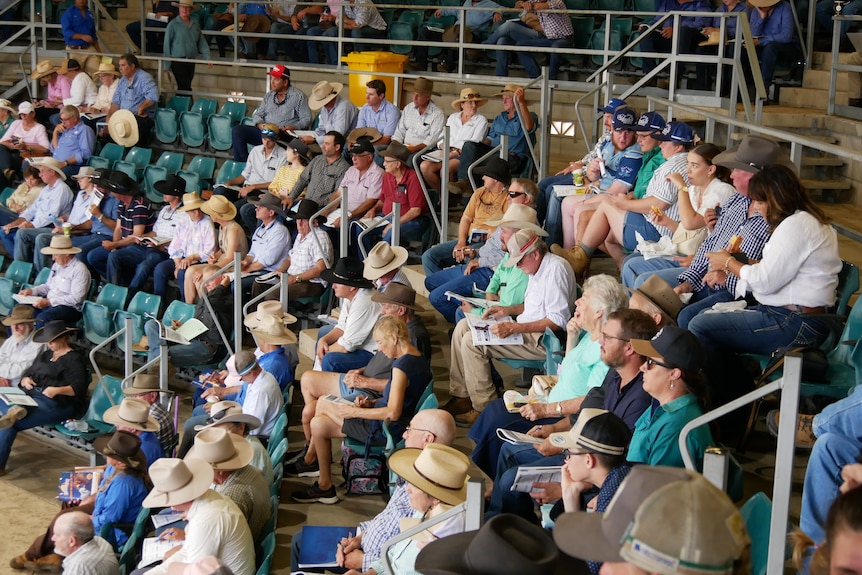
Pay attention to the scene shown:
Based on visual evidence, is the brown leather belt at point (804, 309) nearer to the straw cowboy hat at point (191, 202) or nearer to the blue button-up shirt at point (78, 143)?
the straw cowboy hat at point (191, 202)

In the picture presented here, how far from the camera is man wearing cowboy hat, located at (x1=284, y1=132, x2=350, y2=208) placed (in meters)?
→ 10.5

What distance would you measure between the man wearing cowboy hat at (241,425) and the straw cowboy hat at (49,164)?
6.14 meters

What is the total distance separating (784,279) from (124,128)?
1009 centimetres

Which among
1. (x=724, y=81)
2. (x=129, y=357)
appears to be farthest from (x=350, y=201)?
(x=724, y=81)

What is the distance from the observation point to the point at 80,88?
47.0 ft

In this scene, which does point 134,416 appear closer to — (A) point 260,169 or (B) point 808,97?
(A) point 260,169

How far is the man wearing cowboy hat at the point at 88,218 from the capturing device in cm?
1202

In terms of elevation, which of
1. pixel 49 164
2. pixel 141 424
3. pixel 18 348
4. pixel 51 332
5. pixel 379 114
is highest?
pixel 379 114

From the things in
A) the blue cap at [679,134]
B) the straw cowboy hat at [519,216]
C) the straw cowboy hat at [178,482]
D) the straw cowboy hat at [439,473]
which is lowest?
the straw cowboy hat at [178,482]

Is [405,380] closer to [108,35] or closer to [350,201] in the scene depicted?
[350,201]

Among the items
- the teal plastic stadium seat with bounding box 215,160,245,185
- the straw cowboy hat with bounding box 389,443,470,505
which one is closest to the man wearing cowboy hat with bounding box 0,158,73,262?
the teal plastic stadium seat with bounding box 215,160,245,185

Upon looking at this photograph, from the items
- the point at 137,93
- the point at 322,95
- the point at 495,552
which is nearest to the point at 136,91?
the point at 137,93

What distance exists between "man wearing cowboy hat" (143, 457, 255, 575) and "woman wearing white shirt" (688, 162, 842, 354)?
7.96 ft

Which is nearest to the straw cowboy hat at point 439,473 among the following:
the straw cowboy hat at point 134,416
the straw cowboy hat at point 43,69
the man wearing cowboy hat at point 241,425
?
the man wearing cowboy hat at point 241,425
